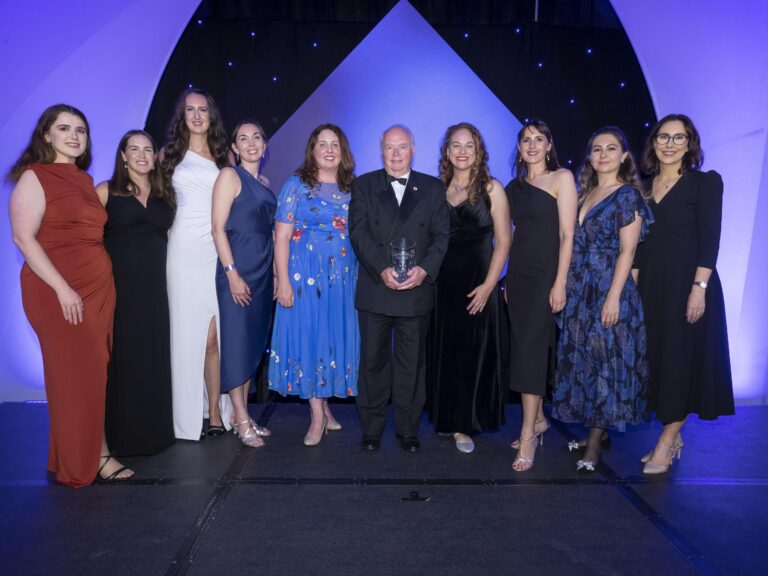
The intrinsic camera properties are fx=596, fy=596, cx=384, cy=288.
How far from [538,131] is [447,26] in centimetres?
179

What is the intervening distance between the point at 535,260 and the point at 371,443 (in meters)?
1.30

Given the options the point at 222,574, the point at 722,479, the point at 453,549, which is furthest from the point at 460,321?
the point at 222,574

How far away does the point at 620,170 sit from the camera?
9.82ft

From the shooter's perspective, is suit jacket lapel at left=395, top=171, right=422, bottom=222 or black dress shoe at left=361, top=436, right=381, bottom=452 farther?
black dress shoe at left=361, top=436, right=381, bottom=452

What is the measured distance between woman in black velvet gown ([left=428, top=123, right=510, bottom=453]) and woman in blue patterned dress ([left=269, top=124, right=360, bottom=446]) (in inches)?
19.2

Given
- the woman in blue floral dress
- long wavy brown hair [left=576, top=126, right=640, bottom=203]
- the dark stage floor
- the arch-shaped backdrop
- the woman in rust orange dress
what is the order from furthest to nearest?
the arch-shaped backdrop, long wavy brown hair [left=576, top=126, right=640, bottom=203], the woman in blue floral dress, the woman in rust orange dress, the dark stage floor

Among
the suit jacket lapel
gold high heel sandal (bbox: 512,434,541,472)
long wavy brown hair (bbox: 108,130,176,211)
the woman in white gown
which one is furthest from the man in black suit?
long wavy brown hair (bbox: 108,130,176,211)

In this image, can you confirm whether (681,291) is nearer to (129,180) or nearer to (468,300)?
(468,300)

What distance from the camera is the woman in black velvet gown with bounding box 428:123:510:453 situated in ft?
9.96

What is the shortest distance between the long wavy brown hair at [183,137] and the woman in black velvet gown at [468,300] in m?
1.27

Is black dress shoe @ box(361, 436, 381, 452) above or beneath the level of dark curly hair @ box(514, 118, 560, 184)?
beneath

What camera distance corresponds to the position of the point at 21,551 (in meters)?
2.20

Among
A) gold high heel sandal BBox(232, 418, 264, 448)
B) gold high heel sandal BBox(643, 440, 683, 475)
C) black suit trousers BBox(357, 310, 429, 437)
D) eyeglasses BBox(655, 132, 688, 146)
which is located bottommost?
gold high heel sandal BBox(232, 418, 264, 448)

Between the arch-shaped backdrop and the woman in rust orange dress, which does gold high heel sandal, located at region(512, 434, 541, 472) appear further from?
the arch-shaped backdrop
